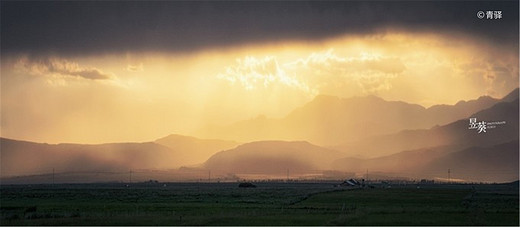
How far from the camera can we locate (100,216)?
216ft

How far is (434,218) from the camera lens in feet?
204

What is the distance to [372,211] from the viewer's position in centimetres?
7131

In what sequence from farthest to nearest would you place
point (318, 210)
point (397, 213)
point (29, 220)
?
point (318, 210) < point (397, 213) < point (29, 220)

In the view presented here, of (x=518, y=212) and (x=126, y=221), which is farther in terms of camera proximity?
(x=518, y=212)

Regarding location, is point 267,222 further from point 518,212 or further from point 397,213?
point 518,212

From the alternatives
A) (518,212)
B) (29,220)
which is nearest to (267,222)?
(29,220)

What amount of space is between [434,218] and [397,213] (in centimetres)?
649

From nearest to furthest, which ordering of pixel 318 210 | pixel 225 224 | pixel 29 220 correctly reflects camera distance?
pixel 225 224, pixel 29 220, pixel 318 210

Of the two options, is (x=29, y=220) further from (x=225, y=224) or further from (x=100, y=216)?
(x=225, y=224)

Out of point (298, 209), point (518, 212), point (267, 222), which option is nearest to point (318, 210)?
point (298, 209)

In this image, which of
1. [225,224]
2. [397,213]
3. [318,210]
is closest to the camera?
[225,224]

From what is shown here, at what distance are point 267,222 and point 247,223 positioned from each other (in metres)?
2.37

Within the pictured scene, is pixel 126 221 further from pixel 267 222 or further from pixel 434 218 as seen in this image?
pixel 434 218

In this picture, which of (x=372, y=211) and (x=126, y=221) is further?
(x=372, y=211)
